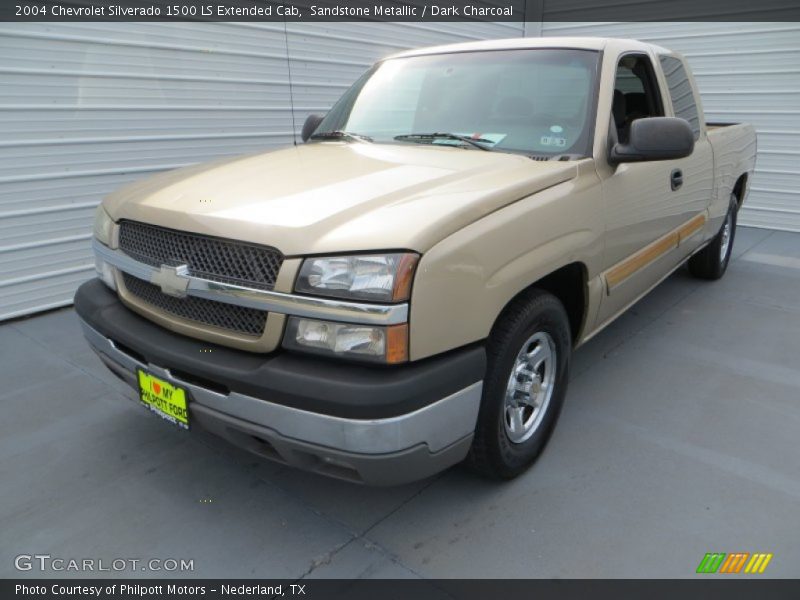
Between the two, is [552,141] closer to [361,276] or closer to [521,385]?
[521,385]

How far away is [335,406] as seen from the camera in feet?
5.73

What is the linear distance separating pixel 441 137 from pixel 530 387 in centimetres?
128

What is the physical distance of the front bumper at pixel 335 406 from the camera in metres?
1.76

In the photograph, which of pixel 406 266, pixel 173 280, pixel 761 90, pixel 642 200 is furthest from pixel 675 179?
pixel 761 90

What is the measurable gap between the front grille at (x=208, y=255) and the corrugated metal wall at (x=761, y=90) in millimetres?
7776

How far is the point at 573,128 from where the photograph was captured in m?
2.72

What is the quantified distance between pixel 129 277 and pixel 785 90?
7.96m

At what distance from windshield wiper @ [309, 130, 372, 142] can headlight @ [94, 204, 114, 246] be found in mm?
1265

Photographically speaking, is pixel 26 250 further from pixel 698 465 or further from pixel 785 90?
pixel 785 90

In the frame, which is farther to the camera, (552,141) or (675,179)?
(675,179)
